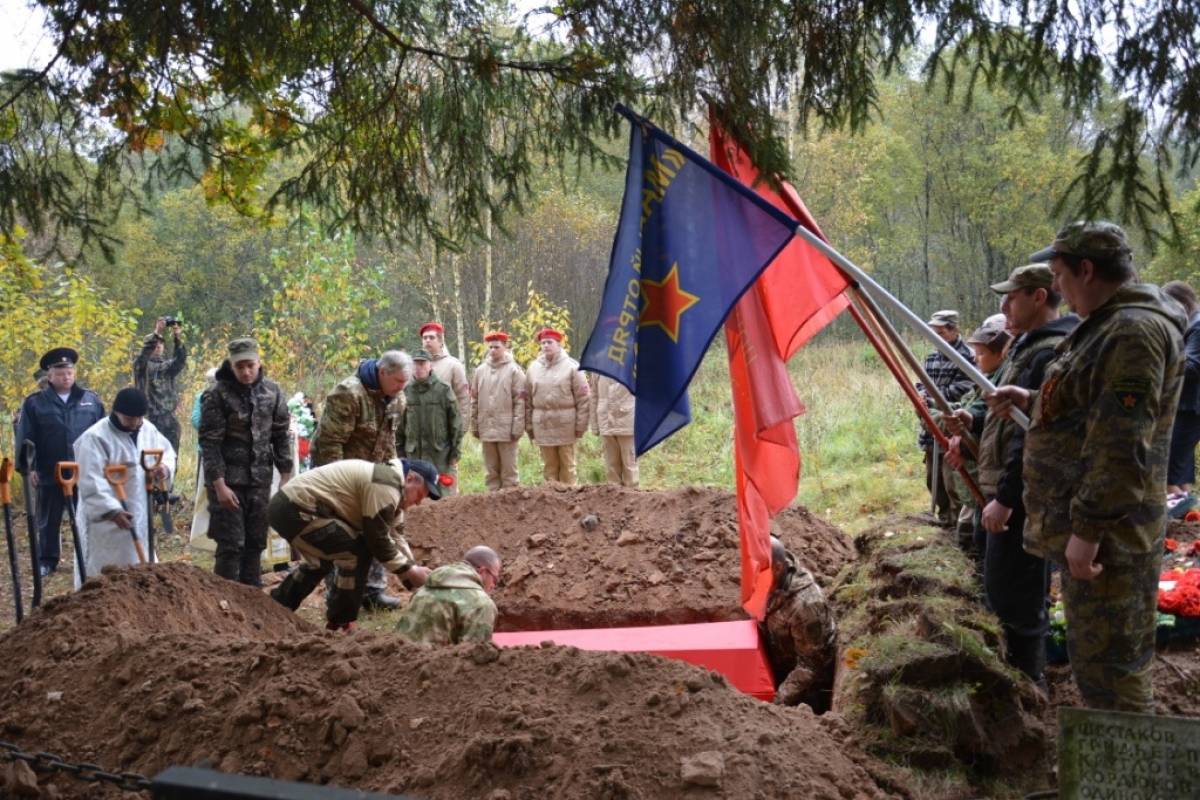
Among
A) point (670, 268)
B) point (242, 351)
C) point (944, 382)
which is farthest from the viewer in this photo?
point (944, 382)

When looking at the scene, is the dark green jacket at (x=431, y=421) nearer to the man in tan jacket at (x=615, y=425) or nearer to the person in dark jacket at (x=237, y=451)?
the man in tan jacket at (x=615, y=425)

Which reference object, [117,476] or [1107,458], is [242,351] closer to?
[117,476]

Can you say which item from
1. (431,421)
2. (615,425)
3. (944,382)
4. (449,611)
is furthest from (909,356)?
(615,425)

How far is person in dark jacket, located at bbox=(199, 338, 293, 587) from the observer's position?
7.02m

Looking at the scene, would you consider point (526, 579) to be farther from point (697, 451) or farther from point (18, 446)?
point (697, 451)

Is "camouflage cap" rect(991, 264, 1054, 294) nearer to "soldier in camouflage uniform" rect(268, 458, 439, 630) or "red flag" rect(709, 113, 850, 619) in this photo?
"red flag" rect(709, 113, 850, 619)

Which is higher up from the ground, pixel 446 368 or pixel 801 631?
pixel 446 368

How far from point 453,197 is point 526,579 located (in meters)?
3.72

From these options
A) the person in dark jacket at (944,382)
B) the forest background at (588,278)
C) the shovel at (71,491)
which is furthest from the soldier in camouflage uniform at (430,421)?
the person in dark jacket at (944,382)

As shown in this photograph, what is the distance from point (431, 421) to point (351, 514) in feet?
12.1

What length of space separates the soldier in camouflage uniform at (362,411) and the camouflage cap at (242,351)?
0.60 metres

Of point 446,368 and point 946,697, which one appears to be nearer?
point 946,697

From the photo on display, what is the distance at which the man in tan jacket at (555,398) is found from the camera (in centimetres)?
1072

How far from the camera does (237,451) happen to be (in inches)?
281
